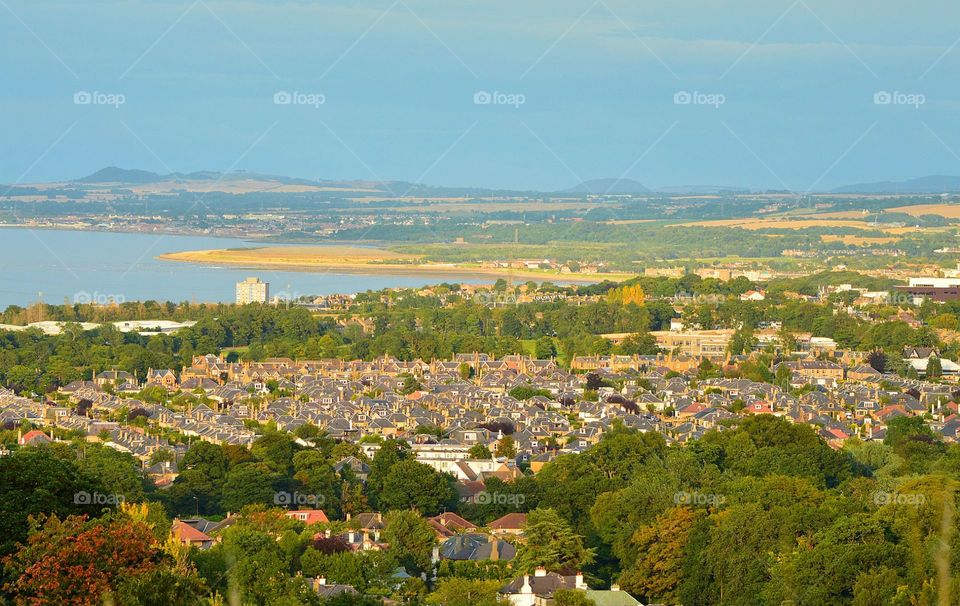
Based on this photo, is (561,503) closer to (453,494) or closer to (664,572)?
(453,494)

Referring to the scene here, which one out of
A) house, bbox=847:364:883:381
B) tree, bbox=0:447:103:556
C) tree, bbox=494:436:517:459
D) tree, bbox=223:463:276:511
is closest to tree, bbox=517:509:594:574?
tree, bbox=223:463:276:511

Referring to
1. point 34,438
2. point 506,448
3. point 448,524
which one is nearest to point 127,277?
point 34,438

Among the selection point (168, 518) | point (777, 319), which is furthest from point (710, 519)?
point (777, 319)

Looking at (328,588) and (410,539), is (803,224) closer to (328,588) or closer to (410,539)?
(410,539)

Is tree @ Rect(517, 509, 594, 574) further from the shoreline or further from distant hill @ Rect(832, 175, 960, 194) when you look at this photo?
distant hill @ Rect(832, 175, 960, 194)

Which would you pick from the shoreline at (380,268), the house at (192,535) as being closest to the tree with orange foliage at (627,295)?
the shoreline at (380,268)

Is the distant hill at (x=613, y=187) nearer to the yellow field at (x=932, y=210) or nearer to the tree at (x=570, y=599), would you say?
the yellow field at (x=932, y=210)
